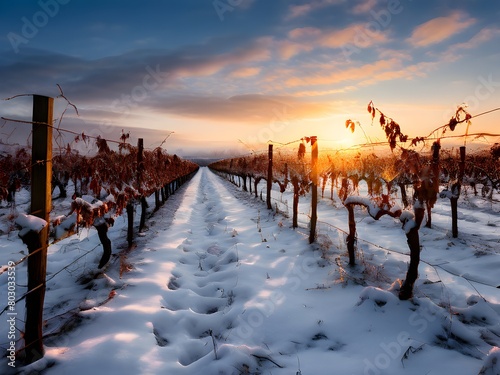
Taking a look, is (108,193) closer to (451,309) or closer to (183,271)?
(183,271)

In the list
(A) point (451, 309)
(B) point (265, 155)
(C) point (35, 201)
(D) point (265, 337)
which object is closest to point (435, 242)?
(A) point (451, 309)

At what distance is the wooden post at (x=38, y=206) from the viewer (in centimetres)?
254

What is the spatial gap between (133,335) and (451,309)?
3.60 meters

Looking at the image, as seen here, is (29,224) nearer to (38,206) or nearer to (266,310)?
(38,206)

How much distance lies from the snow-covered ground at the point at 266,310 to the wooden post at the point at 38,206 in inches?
9.0

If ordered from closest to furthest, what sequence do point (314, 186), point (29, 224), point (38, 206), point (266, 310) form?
point (29, 224), point (38, 206), point (266, 310), point (314, 186)

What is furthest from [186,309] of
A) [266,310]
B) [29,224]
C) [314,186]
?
[314,186]

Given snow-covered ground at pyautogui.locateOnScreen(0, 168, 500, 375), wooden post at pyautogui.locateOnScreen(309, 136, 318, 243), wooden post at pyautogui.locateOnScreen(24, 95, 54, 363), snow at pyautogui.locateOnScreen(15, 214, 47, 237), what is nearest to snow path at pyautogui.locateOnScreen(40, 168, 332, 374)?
snow-covered ground at pyautogui.locateOnScreen(0, 168, 500, 375)

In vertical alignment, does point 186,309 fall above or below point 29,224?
below

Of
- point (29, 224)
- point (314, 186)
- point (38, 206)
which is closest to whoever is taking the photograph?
point (29, 224)

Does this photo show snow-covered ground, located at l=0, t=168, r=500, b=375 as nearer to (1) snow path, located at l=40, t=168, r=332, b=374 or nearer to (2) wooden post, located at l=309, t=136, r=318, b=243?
(1) snow path, located at l=40, t=168, r=332, b=374

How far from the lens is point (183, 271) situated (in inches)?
193

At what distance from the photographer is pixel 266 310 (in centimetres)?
358

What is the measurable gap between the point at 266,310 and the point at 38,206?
2.70 metres
